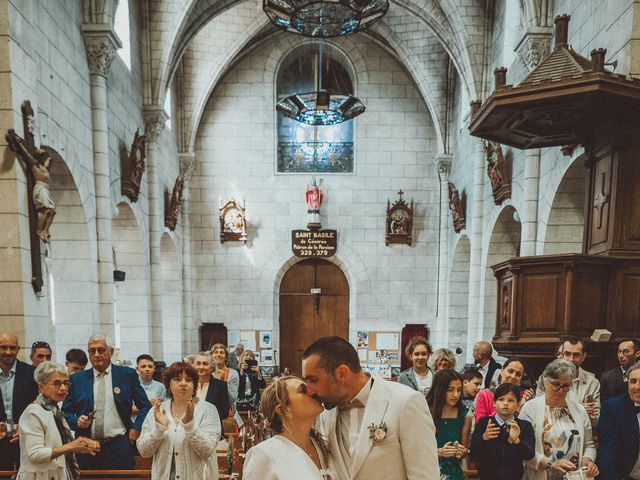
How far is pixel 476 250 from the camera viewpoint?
1022cm

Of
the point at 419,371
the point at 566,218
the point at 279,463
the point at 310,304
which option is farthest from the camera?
the point at 310,304

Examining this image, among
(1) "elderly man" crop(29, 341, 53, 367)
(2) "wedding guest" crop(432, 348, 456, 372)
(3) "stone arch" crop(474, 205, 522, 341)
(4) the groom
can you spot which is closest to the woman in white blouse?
(4) the groom

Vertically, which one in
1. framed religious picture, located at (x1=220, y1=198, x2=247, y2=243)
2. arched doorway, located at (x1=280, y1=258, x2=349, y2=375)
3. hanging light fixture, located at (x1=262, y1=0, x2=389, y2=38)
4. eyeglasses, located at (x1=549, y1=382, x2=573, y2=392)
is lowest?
arched doorway, located at (x1=280, y1=258, x2=349, y2=375)

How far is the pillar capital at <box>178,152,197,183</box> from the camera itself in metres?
12.8

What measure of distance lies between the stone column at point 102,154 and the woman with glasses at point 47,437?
4.23 m

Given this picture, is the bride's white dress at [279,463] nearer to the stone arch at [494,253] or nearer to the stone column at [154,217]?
the stone arch at [494,253]

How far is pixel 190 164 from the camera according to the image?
12875 millimetres

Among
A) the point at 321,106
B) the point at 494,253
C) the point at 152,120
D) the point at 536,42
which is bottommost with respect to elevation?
the point at 494,253

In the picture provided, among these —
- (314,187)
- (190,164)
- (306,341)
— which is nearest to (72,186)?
(190,164)

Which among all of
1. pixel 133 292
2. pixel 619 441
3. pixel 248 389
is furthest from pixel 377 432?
pixel 133 292

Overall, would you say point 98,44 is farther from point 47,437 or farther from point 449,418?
point 449,418

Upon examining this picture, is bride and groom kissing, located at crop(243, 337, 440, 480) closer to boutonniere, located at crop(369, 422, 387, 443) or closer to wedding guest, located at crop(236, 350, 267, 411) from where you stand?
boutonniere, located at crop(369, 422, 387, 443)

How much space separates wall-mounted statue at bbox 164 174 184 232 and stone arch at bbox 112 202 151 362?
1660 mm

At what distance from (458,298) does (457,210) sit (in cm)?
261
